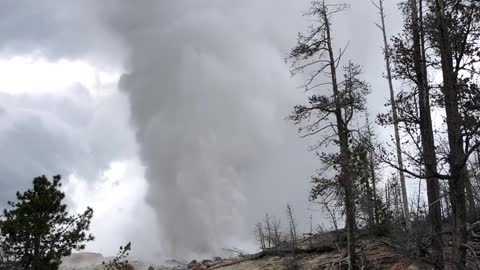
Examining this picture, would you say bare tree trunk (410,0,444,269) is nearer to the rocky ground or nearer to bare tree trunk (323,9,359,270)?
the rocky ground

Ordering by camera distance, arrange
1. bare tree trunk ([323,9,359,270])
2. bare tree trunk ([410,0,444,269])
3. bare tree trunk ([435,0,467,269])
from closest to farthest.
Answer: bare tree trunk ([435,0,467,269]) → bare tree trunk ([410,0,444,269]) → bare tree trunk ([323,9,359,270])

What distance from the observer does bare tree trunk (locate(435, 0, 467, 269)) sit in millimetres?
9852

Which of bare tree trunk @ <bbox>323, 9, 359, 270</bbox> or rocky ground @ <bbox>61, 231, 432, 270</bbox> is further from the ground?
bare tree trunk @ <bbox>323, 9, 359, 270</bbox>

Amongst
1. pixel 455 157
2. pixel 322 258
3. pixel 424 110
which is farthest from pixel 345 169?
pixel 455 157

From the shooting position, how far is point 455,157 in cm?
1003

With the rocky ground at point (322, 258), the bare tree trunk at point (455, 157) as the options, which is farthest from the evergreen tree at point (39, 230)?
the bare tree trunk at point (455, 157)

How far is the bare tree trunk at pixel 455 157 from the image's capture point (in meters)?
9.85

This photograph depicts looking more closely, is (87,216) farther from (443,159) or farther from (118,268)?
(443,159)

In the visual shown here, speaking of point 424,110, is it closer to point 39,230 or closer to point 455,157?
point 455,157

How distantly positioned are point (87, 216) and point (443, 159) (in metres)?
16.3

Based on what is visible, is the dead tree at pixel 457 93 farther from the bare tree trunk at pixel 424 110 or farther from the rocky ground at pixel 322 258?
the rocky ground at pixel 322 258

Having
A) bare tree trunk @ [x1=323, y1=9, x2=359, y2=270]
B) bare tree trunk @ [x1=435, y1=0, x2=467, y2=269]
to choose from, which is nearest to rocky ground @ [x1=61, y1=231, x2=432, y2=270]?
bare tree trunk @ [x1=323, y1=9, x2=359, y2=270]

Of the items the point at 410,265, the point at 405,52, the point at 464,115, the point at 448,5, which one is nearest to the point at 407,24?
the point at 405,52

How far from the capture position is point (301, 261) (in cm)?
2336
